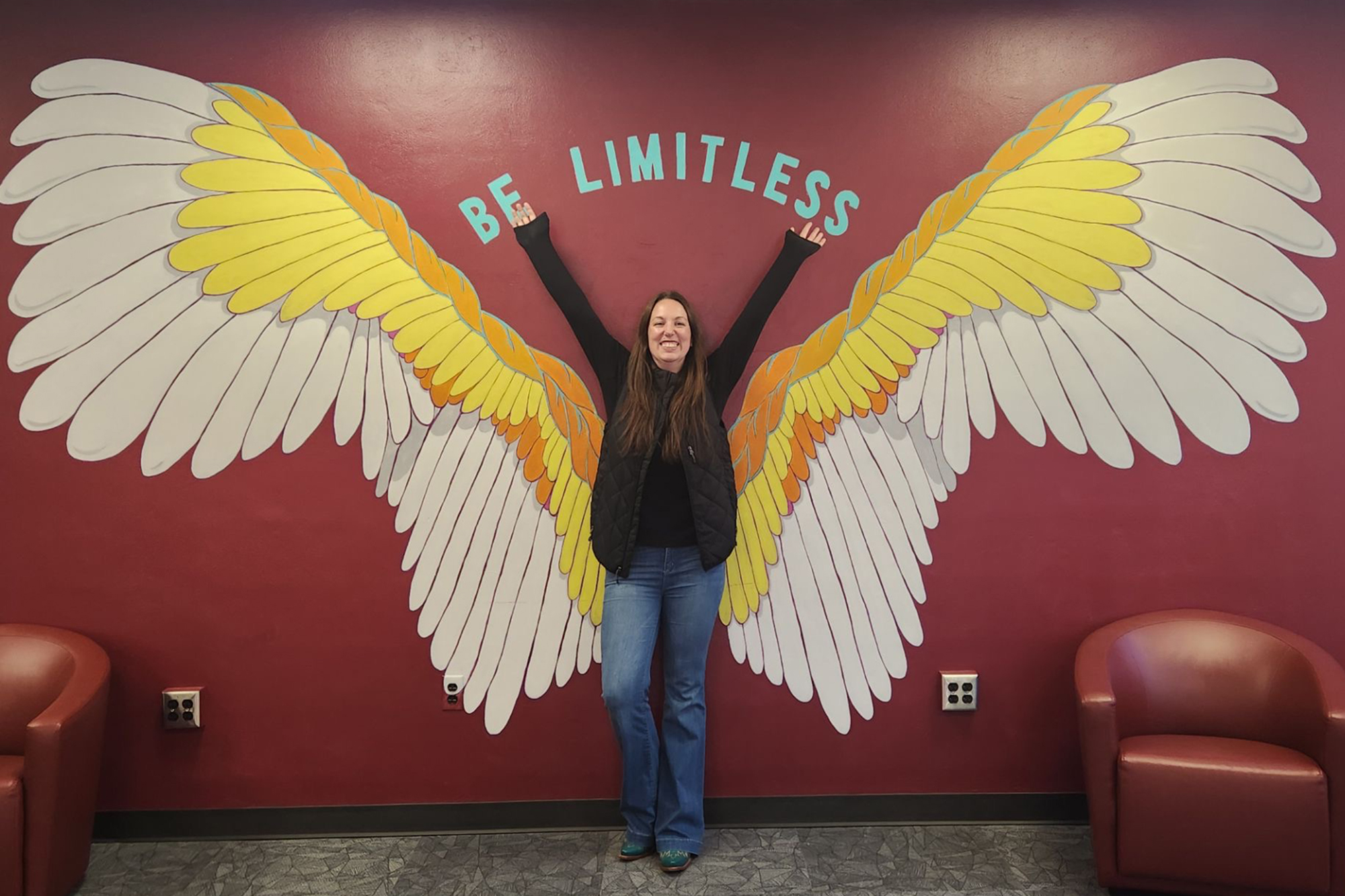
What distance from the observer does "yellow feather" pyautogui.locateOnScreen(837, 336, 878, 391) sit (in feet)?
8.48

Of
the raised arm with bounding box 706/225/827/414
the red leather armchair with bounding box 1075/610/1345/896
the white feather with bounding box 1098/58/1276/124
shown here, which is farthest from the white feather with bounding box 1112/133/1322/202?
the red leather armchair with bounding box 1075/610/1345/896

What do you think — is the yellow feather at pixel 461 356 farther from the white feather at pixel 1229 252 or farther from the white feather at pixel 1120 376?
the white feather at pixel 1229 252

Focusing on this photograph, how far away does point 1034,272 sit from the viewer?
256cm

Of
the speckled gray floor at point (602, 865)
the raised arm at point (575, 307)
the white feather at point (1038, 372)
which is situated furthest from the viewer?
the white feather at point (1038, 372)

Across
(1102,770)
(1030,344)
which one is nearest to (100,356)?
(1030,344)

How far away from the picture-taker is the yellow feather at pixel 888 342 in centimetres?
258

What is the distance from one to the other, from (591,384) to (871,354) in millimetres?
923

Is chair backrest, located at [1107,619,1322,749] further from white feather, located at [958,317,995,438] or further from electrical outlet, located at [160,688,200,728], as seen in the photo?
electrical outlet, located at [160,688,200,728]

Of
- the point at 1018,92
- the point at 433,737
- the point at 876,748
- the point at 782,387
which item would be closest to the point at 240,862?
the point at 433,737

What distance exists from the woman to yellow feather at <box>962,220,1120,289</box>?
629 mm

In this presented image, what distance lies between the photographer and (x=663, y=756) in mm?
2512

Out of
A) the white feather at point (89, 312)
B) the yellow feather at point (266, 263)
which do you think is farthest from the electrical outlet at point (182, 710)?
the yellow feather at point (266, 263)

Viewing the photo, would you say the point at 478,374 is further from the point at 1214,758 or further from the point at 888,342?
the point at 1214,758

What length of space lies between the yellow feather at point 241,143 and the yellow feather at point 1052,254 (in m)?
2.21
